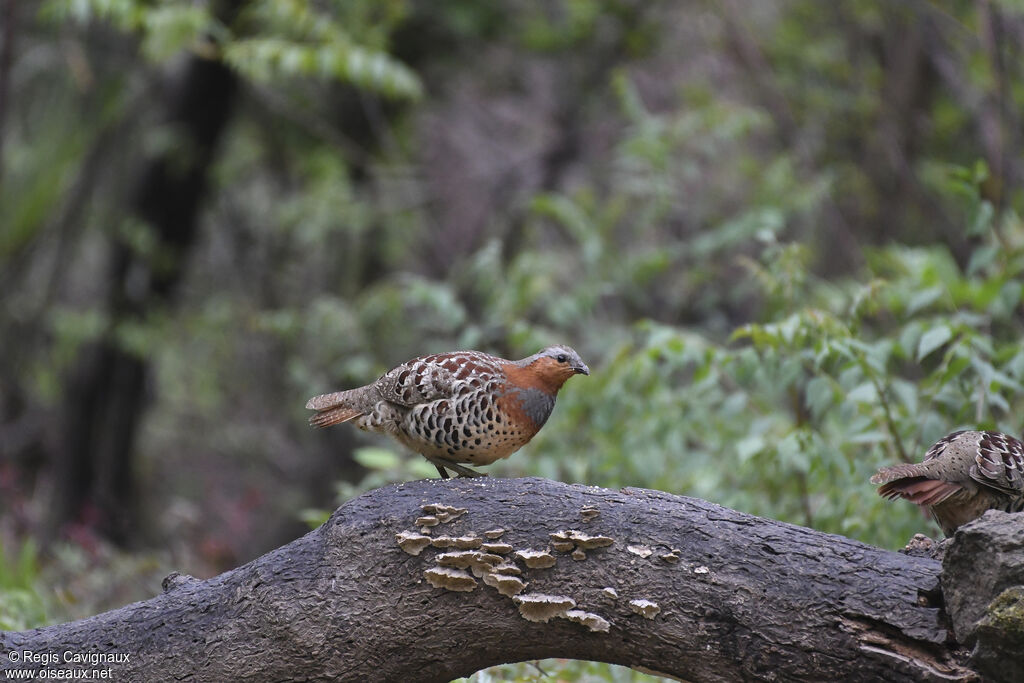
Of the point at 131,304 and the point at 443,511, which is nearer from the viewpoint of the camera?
the point at 443,511

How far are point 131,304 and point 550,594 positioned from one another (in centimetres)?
679

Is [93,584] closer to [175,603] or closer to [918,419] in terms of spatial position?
[175,603]

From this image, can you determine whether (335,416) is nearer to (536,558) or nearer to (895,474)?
(536,558)

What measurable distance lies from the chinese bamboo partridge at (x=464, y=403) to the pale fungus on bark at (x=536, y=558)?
1.91 ft

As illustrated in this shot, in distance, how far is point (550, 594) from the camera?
2834 mm

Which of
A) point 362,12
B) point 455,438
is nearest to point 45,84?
point 362,12

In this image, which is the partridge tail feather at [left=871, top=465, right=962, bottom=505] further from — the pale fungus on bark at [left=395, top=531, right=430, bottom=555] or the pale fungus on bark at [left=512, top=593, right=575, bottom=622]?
the pale fungus on bark at [left=395, top=531, right=430, bottom=555]

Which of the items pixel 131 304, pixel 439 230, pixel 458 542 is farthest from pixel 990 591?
pixel 439 230

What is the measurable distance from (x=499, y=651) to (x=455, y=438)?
2.39 feet

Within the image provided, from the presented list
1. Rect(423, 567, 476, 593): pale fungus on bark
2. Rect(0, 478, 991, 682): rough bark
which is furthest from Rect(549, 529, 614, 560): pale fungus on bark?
Rect(423, 567, 476, 593): pale fungus on bark

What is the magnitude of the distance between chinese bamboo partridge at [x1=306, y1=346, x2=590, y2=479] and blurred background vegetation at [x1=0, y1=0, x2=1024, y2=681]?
0.89 meters

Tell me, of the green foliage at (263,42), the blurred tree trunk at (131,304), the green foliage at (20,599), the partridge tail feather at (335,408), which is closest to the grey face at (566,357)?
the partridge tail feather at (335,408)

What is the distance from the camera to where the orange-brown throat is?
11.4ft

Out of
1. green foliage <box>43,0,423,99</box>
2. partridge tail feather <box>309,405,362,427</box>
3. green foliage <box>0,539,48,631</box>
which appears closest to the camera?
partridge tail feather <box>309,405,362,427</box>
